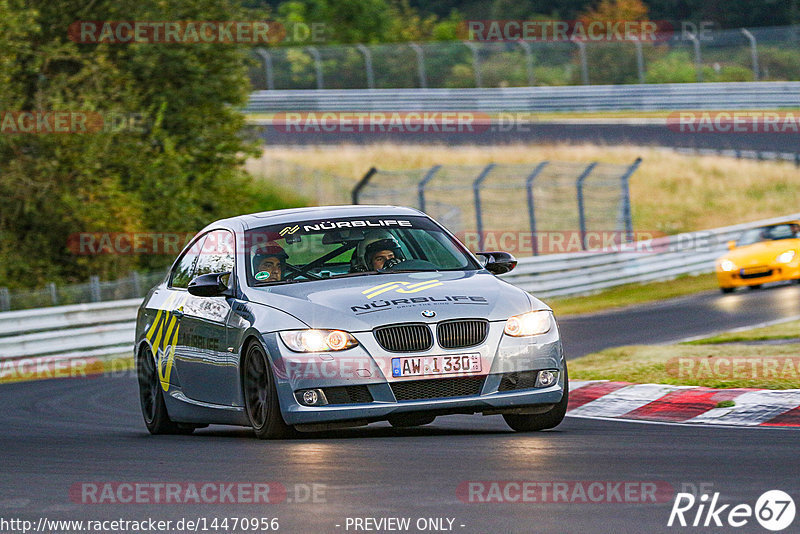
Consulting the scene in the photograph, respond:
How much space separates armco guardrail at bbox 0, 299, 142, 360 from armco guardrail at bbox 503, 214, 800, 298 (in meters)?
6.92

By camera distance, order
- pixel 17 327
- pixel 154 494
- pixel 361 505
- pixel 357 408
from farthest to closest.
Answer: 1. pixel 17 327
2. pixel 357 408
3. pixel 154 494
4. pixel 361 505

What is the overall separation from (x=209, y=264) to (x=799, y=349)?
5980 millimetres

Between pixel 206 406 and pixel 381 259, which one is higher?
pixel 381 259

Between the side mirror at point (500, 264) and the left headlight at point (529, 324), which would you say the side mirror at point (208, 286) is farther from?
the left headlight at point (529, 324)

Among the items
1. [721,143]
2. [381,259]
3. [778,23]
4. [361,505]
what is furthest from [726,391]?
[778,23]

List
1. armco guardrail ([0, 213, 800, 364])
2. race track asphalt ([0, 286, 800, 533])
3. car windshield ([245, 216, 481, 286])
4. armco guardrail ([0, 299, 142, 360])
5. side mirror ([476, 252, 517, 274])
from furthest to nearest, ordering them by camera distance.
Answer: armco guardrail ([0, 213, 800, 364]), armco guardrail ([0, 299, 142, 360]), side mirror ([476, 252, 517, 274]), car windshield ([245, 216, 481, 286]), race track asphalt ([0, 286, 800, 533])

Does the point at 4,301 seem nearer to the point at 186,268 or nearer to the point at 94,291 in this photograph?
the point at 94,291

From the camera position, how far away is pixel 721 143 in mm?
41781

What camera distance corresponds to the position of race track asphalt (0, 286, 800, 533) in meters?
5.80

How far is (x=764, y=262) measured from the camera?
23.7 meters

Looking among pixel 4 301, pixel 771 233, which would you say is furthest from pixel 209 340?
pixel 771 233

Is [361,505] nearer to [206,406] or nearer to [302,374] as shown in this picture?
[302,374]

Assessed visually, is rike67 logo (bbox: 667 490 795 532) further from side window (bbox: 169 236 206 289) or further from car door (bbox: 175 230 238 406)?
side window (bbox: 169 236 206 289)

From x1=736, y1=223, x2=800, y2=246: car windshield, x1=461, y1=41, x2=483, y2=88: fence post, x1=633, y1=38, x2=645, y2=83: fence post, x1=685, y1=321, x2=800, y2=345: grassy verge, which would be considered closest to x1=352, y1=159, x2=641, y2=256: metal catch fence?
x1=736, y1=223, x2=800, y2=246: car windshield
